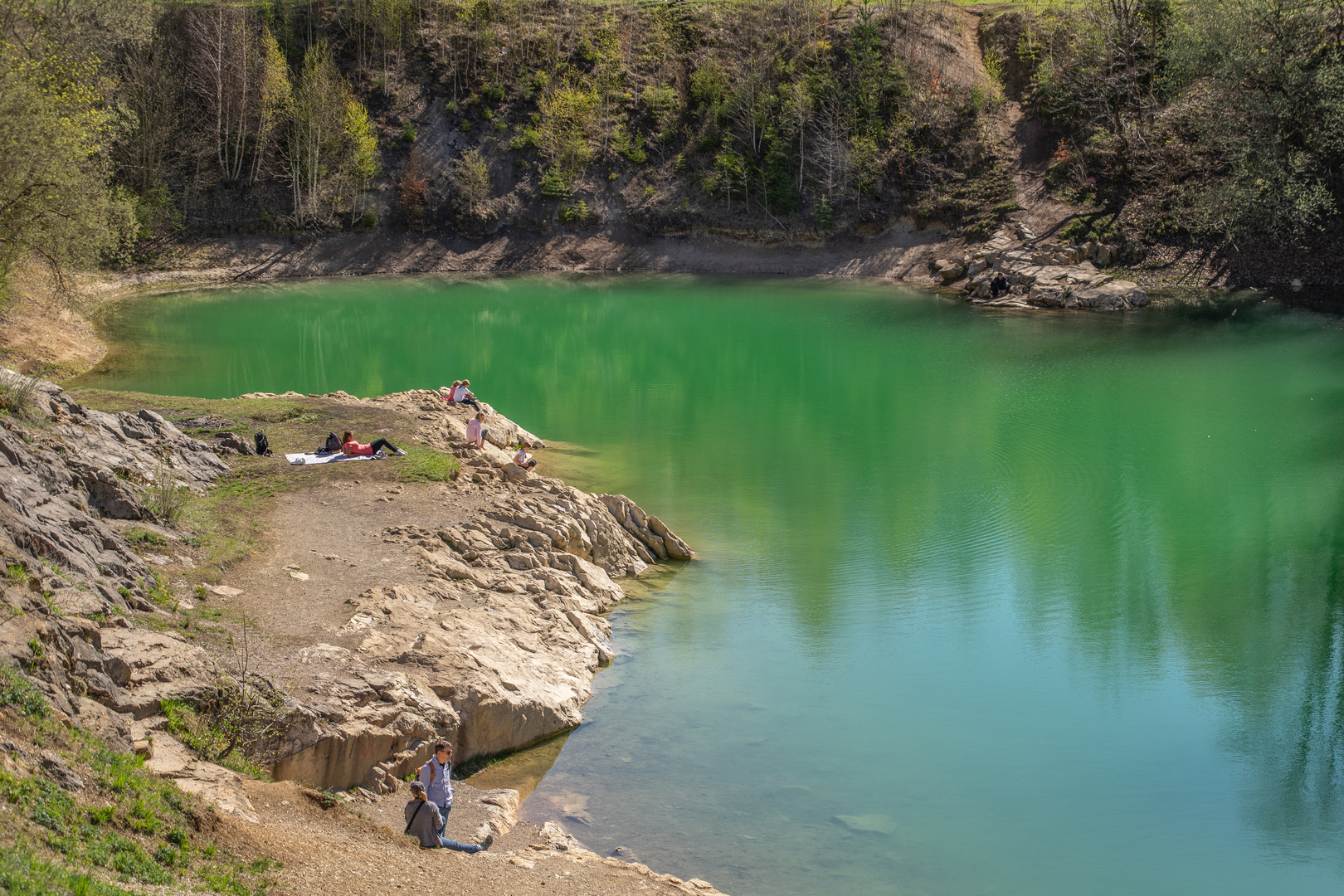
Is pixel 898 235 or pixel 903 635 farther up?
pixel 898 235

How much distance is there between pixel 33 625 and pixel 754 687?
11.5 meters

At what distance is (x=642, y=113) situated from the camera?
73562 mm

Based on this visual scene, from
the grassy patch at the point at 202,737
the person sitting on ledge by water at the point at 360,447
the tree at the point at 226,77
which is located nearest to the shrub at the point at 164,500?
the person sitting on ledge by water at the point at 360,447

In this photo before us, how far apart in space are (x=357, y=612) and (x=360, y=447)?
9.11 meters

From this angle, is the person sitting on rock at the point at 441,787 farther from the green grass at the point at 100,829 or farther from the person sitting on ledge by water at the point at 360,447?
the person sitting on ledge by water at the point at 360,447

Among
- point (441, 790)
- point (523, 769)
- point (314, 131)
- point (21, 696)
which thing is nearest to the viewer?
point (21, 696)

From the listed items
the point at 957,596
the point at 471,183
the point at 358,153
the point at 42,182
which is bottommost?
the point at 957,596

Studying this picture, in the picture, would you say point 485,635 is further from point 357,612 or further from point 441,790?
point 441,790

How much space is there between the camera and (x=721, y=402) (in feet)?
130

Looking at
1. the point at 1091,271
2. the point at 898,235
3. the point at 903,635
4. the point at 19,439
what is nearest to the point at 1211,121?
the point at 1091,271

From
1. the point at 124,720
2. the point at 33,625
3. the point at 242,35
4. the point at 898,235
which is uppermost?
the point at 242,35

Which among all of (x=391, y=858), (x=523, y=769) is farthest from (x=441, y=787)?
(x=523, y=769)

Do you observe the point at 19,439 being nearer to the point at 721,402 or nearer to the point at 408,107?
the point at 721,402

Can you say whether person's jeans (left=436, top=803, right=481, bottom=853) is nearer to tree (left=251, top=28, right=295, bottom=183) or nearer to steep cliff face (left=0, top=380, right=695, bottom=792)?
steep cliff face (left=0, top=380, right=695, bottom=792)
